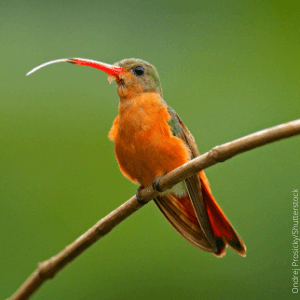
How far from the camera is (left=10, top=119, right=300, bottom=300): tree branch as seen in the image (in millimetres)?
1186

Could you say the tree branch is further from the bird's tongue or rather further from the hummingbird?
the bird's tongue

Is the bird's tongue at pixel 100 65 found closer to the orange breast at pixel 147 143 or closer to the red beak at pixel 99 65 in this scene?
the red beak at pixel 99 65

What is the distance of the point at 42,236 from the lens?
326 cm

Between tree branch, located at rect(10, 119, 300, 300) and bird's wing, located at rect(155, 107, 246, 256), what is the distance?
1.32 ft

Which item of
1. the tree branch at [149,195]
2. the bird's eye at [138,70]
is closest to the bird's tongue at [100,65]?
the bird's eye at [138,70]

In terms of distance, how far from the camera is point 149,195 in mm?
1906

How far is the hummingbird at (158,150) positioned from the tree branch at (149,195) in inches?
12.4

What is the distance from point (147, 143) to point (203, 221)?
0.57 m

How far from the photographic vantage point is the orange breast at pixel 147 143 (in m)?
2.23

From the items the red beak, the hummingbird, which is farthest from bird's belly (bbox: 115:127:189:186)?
the red beak

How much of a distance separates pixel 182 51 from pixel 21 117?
1.65m

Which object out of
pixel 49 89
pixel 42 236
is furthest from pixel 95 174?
pixel 49 89

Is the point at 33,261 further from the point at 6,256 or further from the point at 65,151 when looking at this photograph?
the point at 65,151

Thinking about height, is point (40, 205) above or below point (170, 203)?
above
